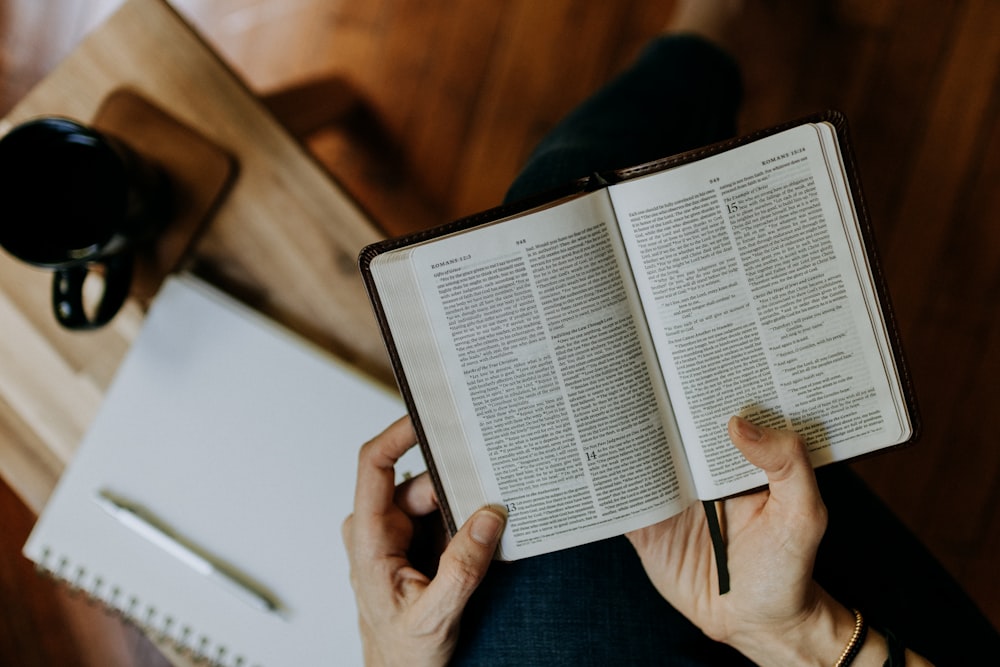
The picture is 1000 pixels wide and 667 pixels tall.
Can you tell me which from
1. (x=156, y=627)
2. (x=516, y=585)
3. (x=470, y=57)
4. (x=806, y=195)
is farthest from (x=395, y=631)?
(x=470, y=57)

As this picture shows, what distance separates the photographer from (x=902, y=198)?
1.04m

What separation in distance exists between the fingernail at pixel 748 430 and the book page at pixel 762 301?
0.02 metres

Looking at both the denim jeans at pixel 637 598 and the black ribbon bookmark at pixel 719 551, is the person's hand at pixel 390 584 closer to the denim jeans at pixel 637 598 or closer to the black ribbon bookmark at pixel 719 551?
the denim jeans at pixel 637 598

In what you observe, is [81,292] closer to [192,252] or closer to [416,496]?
[192,252]

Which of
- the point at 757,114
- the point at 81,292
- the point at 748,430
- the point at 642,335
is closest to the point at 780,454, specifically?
the point at 748,430

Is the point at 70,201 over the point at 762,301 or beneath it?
over

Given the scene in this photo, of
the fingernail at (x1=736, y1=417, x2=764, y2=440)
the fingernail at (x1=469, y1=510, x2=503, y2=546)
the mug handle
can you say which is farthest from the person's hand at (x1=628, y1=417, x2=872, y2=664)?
the mug handle

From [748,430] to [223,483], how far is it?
478mm

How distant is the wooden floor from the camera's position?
1009 mm

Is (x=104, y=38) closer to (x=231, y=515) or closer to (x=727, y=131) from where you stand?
(x=231, y=515)

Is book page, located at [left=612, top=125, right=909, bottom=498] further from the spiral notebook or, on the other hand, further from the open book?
the spiral notebook

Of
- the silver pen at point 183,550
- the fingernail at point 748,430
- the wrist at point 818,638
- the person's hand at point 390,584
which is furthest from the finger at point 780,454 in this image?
the silver pen at point 183,550

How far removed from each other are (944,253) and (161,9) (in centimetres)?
113

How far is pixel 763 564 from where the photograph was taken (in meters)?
0.53
